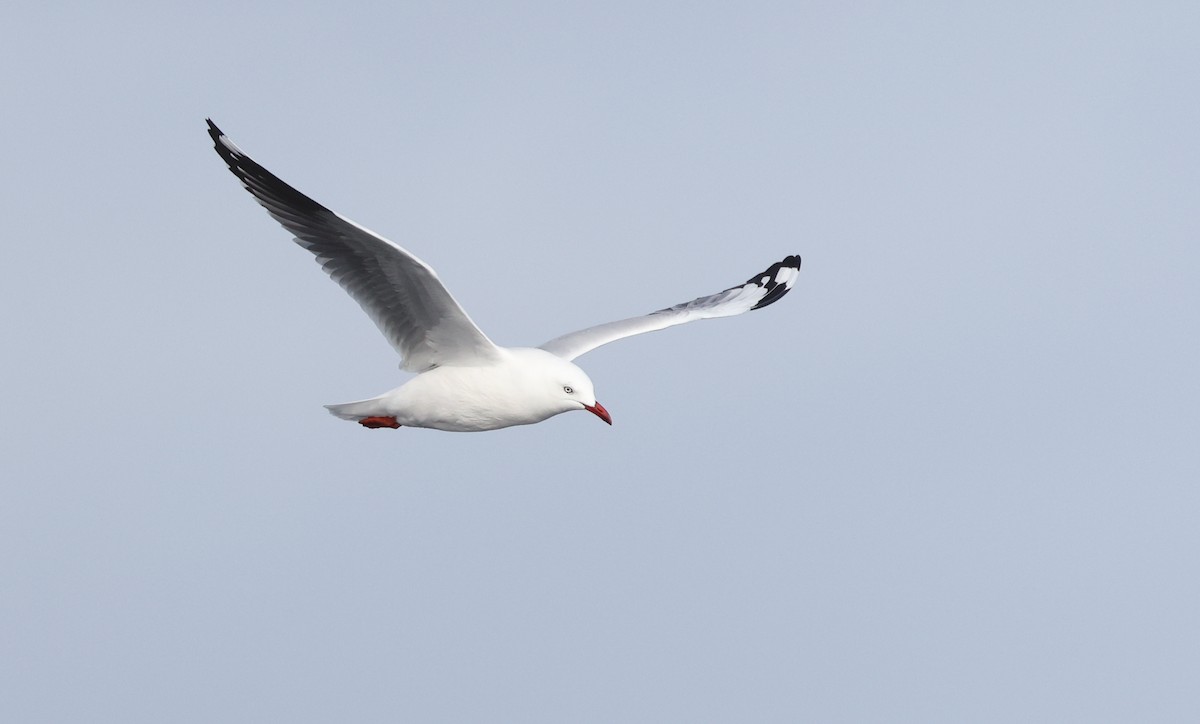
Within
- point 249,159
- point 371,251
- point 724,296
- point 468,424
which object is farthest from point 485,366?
point 724,296

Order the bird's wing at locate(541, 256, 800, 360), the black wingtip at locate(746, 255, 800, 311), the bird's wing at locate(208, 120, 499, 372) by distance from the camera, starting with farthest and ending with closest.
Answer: the black wingtip at locate(746, 255, 800, 311)
the bird's wing at locate(541, 256, 800, 360)
the bird's wing at locate(208, 120, 499, 372)

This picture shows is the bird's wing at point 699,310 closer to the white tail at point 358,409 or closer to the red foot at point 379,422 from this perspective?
the red foot at point 379,422

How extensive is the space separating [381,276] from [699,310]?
16.0 ft

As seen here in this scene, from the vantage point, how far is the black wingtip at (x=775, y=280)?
16656 mm

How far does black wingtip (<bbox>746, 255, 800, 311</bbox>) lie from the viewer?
1666 centimetres

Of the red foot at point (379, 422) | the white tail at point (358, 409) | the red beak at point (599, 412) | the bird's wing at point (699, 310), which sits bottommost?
the red beak at point (599, 412)

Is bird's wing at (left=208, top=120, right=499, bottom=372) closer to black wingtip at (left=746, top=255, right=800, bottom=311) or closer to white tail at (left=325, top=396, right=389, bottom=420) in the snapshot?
white tail at (left=325, top=396, right=389, bottom=420)

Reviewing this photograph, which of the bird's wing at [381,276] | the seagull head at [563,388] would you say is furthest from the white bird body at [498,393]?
the bird's wing at [381,276]

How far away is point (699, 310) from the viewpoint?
15875mm

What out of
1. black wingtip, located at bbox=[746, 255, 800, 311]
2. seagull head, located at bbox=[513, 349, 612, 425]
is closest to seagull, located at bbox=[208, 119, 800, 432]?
seagull head, located at bbox=[513, 349, 612, 425]

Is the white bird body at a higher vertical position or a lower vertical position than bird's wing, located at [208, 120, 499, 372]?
lower

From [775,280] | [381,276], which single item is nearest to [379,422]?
[381,276]

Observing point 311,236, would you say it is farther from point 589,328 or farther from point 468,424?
point 589,328

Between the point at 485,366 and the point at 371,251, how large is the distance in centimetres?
133
